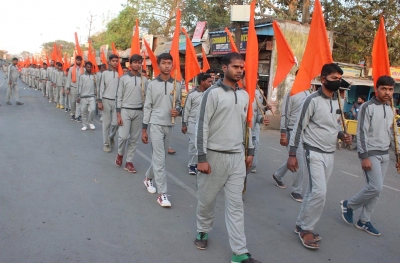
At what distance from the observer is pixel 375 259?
372cm

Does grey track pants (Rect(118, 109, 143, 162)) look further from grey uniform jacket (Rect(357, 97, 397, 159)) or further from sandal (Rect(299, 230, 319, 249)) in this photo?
grey uniform jacket (Rect(357, 97, 397, 159))

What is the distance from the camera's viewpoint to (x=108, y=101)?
26.3ft

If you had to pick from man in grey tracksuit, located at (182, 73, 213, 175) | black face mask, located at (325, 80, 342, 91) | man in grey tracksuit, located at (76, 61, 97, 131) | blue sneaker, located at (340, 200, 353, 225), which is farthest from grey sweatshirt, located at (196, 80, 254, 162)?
man in grey tracksuit, located at (76, 61, 97, 131)

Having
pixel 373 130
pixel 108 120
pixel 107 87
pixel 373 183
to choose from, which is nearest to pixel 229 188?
pixel 373 183

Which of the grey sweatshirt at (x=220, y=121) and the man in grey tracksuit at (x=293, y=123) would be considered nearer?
the grey sweatshirt at (x=220, y=121)

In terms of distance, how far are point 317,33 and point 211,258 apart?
9.08ft

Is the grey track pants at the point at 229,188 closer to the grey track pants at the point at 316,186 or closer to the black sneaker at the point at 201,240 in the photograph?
the black sneaker at the point at 201,240

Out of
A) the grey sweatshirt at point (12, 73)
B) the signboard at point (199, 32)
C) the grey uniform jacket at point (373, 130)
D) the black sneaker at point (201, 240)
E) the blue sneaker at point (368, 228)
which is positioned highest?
the signboard at point (199, 32)

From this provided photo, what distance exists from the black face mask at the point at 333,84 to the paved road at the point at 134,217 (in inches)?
66.2

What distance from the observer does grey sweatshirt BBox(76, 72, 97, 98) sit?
10375 mm

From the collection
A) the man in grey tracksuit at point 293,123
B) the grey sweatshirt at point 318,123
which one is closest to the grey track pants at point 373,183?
the grey sweatshirt at point 318,123

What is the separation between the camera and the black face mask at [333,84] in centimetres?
379

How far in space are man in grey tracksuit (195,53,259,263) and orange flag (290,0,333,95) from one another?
1191 mm

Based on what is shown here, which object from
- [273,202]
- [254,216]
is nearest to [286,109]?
[273,202]
